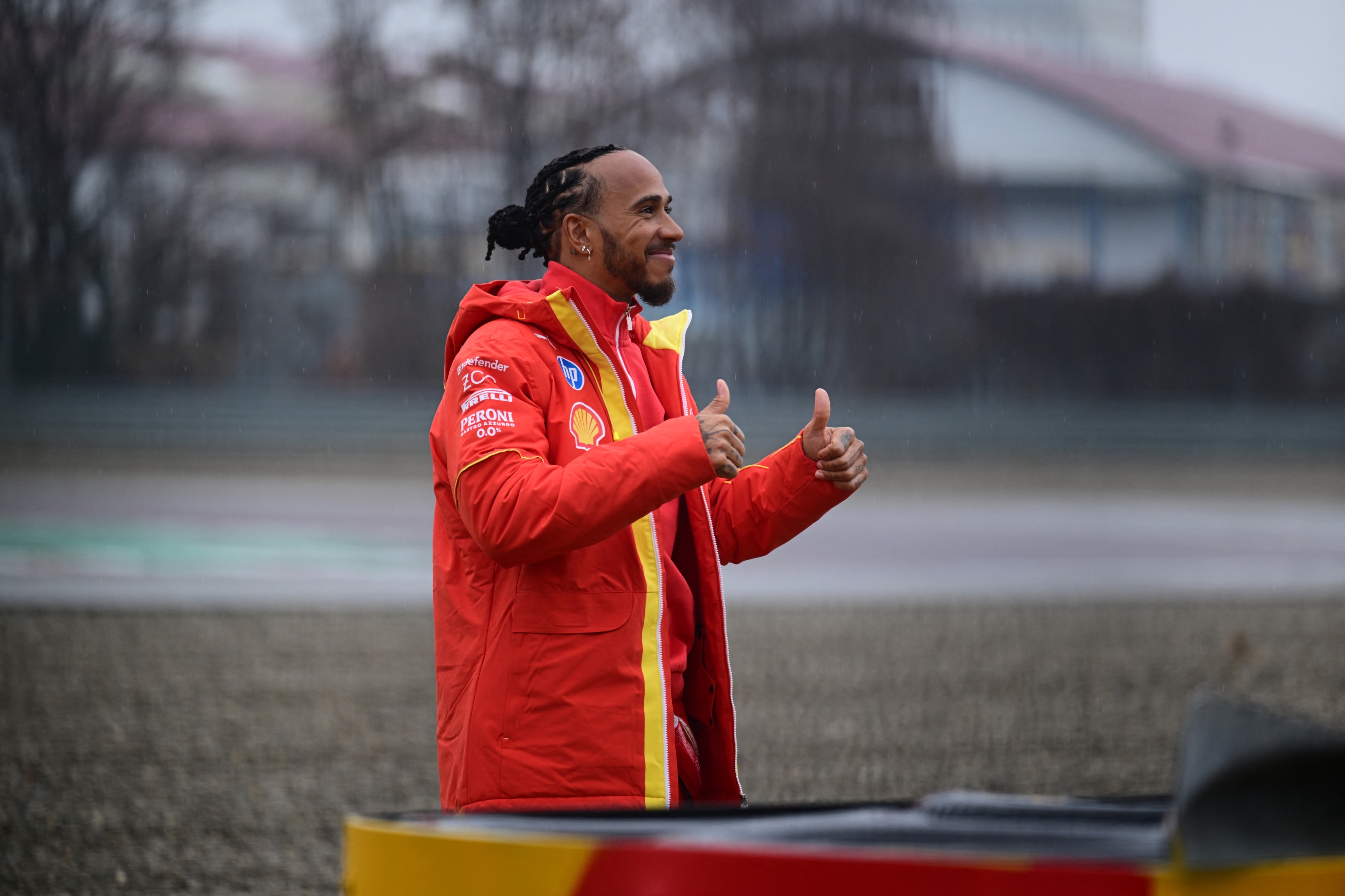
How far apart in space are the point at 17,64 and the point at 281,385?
28.7 feet

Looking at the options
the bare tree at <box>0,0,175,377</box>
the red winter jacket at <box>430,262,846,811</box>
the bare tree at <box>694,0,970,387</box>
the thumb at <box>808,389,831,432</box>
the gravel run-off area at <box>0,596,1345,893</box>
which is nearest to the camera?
the red winter jacket at <box>430,262,846,811</box>

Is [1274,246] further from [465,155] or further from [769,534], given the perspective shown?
[769,534]

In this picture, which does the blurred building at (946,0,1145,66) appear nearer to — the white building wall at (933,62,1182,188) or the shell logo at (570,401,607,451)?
the white building wall at (933,62,1182,188)

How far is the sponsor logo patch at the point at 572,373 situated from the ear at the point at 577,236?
0.29 meters

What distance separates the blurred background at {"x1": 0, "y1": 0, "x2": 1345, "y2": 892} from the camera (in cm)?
802

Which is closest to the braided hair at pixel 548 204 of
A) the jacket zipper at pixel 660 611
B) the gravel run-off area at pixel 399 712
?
the jacket zipper at pixel 660 611

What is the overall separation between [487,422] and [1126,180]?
36860 millimetres

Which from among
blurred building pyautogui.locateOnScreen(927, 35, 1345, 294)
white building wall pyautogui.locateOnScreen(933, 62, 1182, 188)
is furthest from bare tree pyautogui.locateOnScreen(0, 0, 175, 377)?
white building wall pyautogui.locateOnScreen(933, 62, 1182, 188)

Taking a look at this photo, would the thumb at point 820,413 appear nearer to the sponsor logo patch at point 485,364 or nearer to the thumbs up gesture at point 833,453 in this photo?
the thumbs up gesture at point 833,453

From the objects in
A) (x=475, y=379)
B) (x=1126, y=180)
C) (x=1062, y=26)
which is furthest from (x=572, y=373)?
(x=1062, y=26)

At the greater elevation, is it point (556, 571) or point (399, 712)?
point (556, 571)

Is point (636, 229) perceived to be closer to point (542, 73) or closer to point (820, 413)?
point (820, 413)

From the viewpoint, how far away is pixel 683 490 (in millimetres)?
2729

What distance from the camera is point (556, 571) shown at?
9.36ft
